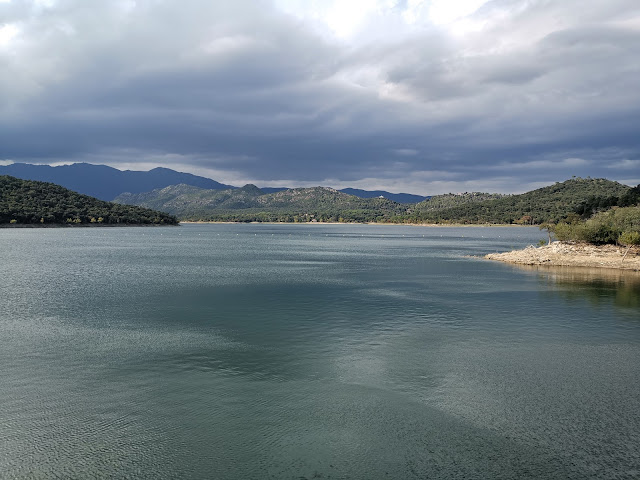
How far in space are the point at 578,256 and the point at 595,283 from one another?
79.2 feet

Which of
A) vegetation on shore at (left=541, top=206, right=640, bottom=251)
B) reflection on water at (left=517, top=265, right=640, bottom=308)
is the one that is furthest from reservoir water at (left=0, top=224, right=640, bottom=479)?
vegetation on shore at (left=541, top=206, right=640, bottom=251)

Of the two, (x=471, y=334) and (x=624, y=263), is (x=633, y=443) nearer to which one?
(x=471, y=334)

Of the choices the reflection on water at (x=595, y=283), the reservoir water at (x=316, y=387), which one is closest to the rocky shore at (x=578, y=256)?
the reflection on water at (x=595, y=283)

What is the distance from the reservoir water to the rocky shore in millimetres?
35583

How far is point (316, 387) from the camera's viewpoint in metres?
20.0

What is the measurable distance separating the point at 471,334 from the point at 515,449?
15669mm

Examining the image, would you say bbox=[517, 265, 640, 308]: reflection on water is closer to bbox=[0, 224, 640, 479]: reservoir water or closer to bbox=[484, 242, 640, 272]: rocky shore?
bbox=[484, 242, 640, 272]: rocky shore

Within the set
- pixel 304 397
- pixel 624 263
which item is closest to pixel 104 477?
pixel 304 397

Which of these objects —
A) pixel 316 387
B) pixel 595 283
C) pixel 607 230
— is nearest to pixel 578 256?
pixel 607 230

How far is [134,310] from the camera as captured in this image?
36438mm

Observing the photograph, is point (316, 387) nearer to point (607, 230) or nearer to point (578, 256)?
point (578, 256)

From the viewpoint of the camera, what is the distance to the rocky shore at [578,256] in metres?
72.1

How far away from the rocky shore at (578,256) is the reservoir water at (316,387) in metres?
35.6

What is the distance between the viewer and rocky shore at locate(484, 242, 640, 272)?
7206cm
